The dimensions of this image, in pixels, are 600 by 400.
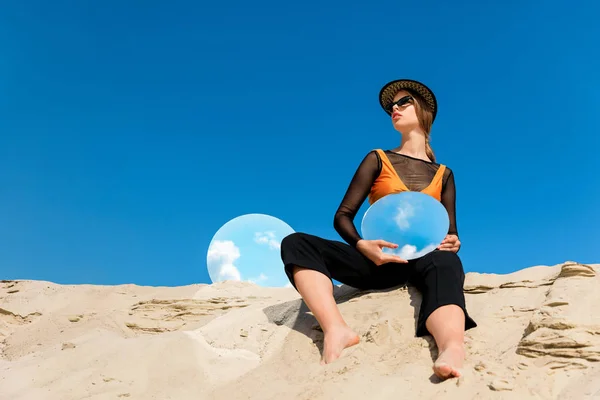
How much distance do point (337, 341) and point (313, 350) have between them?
333 millimetres

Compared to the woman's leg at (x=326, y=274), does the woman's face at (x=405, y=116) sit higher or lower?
higher

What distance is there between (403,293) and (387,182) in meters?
0.73

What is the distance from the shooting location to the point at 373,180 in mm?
3619

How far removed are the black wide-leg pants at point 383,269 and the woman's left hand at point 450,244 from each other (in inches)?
4.4

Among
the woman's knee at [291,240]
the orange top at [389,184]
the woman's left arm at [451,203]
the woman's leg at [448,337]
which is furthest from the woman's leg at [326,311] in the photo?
the woman's left arm at [451,203]

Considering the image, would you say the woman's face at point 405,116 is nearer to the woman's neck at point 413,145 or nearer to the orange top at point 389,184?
the woman's neck at point 413,145

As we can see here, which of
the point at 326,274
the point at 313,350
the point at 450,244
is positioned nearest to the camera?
the point at 313,350

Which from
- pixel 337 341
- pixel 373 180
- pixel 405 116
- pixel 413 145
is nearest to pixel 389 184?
pixel 373 180

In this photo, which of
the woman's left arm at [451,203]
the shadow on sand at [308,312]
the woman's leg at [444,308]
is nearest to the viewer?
the woman's leg at [444,308]

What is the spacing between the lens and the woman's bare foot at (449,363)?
7.48 feet

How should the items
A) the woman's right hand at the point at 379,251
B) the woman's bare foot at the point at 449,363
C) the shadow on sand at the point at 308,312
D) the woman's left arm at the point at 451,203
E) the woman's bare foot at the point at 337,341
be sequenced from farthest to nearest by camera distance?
1. the woman's left arm at the point at 451,203
2. the shadow on sand at the point at 308,312
3. the woman's right hand at the point at 379,251
4. the woman's bare foot at the point at 337,341
5. the woman's bare foot at the point at 449,363

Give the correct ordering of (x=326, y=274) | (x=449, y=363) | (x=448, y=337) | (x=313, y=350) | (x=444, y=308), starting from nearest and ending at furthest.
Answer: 1. (x=449, y=363)
2. (x=448, y=337)
3. (x=444, y=308)
4. (x=313, y=350)
5. (x=326, y=274)

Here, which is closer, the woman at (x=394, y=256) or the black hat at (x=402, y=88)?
the woman at (x=394, y=256)

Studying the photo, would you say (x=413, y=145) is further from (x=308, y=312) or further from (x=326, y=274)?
(x=308, y=312)
